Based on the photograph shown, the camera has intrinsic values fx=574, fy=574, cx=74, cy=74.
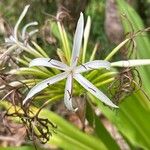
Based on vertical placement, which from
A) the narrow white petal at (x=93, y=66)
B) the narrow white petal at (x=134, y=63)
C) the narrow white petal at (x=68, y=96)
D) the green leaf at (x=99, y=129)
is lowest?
the green leaf at (x=99, y=129)

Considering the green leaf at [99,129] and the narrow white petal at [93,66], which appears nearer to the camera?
the narrow white petal at [93,66]

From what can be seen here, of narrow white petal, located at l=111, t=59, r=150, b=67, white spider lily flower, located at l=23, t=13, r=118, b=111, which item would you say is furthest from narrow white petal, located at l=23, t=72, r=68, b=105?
narrow white petal, located at l=111, t=59, r=150, b=67

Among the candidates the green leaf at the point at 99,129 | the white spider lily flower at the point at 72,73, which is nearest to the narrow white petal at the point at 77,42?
the white spider lily flower at the point at 72,73

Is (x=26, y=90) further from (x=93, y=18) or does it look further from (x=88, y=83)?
(x=93, y=18)

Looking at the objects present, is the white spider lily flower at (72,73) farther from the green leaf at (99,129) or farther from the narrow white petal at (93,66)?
the green leaf at (99,129)

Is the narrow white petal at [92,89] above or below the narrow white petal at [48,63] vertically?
below

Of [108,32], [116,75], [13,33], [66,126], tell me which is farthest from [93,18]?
[116,75]

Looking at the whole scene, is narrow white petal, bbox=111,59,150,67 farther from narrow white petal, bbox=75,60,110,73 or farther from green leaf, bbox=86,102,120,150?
green leaf, bbox=86,102,120,150
